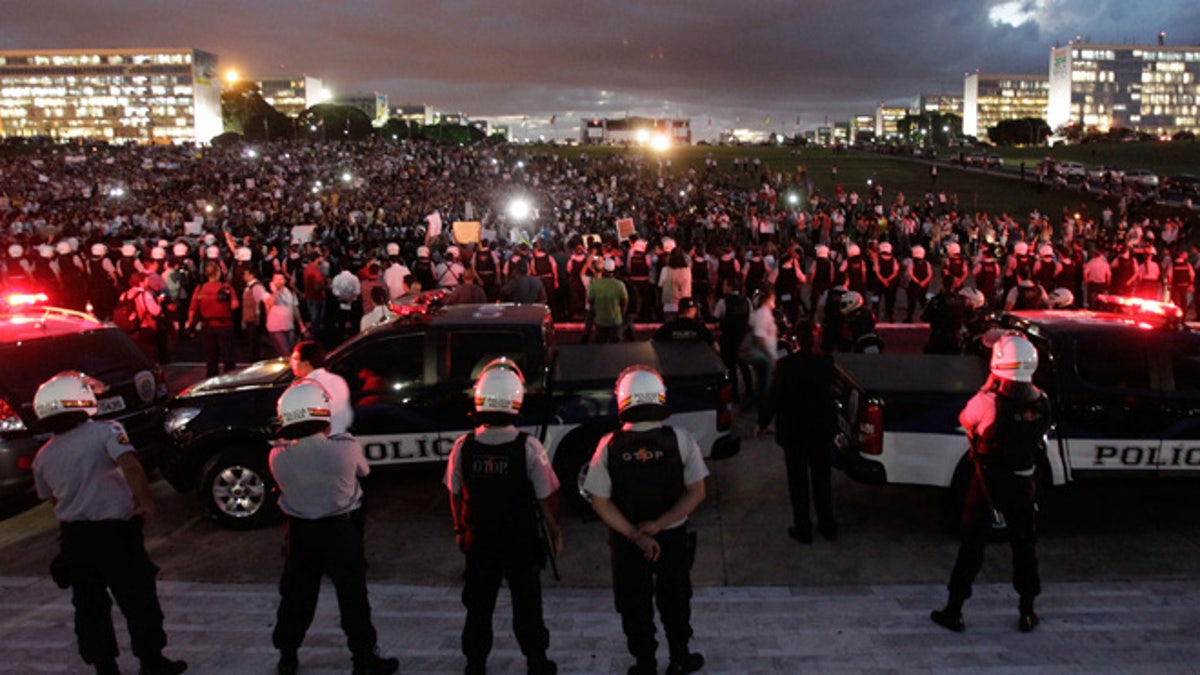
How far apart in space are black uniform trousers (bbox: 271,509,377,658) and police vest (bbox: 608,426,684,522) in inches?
55.8

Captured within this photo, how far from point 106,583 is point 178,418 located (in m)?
2.61

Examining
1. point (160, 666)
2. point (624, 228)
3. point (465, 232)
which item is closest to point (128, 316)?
point (160, 666)

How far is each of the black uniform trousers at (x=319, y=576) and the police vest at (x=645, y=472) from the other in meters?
1.42

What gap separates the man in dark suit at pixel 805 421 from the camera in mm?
6266

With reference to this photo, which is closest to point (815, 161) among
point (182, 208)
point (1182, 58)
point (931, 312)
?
point (182, 208)

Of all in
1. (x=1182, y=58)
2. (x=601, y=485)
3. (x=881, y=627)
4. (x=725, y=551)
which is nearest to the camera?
(x=601, y=485)

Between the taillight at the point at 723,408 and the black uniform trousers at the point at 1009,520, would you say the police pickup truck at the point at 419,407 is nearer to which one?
the taillight at the point at 723,408

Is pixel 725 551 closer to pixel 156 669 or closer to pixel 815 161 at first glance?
pixel 156 669

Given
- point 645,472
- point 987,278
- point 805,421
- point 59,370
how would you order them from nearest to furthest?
point 645,472 < point 805,421 < point 59,370 < point 987,278

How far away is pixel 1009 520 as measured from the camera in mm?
4883

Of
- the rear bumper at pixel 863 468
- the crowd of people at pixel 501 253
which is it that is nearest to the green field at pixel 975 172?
the crowd of people at pixel 501 253

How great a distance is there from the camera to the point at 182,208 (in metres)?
32.4

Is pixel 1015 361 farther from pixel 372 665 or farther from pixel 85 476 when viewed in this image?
pixel 85 476

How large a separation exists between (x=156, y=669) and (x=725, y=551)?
12.2ft
